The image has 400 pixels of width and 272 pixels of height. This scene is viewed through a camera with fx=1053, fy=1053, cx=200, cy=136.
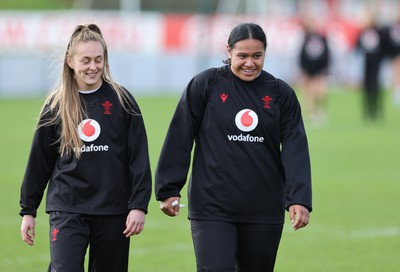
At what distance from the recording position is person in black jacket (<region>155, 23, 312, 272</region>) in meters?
6.82

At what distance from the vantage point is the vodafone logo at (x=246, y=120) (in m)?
6.86

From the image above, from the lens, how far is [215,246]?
6707 mm

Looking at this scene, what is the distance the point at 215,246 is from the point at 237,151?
64cm

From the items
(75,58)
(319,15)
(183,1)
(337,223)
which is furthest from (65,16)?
(75,58)

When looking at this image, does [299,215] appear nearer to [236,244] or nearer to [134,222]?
[236,244]

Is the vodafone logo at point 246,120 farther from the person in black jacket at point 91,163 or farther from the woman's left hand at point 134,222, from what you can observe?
the woman's left hand at point 134,222

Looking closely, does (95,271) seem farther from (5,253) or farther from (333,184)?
(333,184)

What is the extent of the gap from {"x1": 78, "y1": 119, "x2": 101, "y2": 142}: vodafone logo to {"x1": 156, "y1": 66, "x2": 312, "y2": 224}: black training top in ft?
1.50

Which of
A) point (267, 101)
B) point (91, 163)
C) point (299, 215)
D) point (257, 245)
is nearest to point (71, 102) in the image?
point (91, 163)

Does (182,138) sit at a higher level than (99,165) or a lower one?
higher

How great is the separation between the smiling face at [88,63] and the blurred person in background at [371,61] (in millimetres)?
19544

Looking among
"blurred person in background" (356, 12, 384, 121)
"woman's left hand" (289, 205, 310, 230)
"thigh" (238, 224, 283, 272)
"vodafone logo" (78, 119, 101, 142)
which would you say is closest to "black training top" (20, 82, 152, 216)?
"vodafone logo" (78, 119, 101, 142)

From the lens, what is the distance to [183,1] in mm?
41344

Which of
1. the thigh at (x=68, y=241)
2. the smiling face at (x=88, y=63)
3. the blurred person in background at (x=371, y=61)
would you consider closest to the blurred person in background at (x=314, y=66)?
the blurred person in background at (x=371, y=61)
